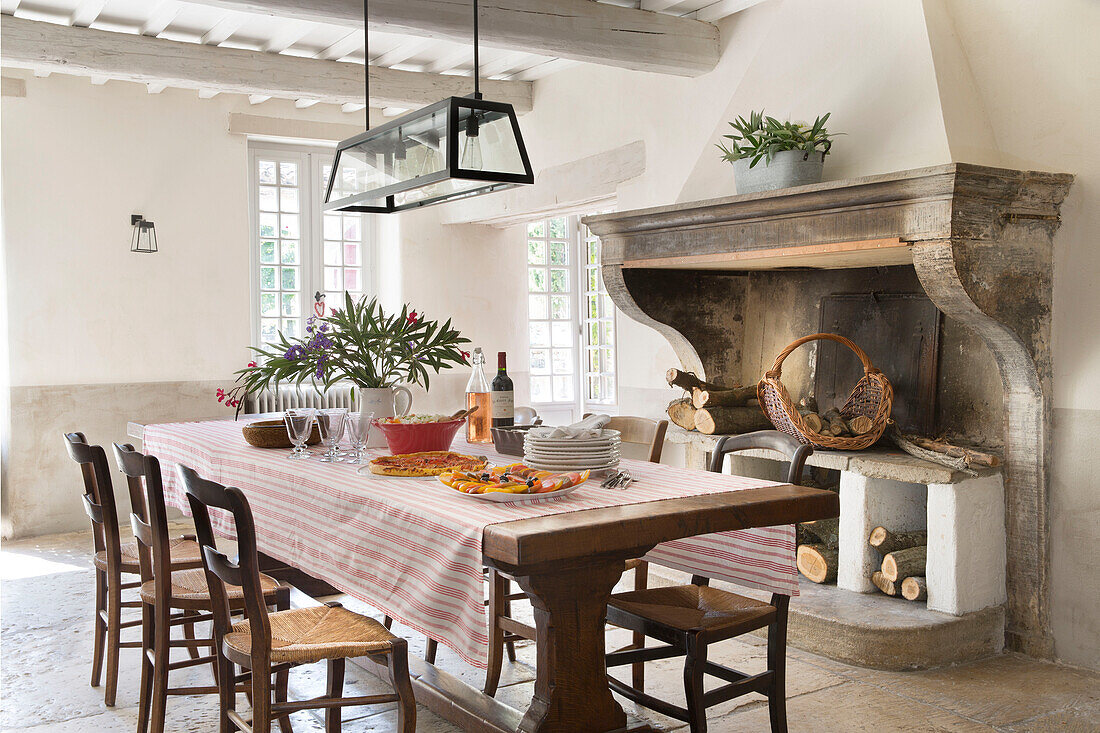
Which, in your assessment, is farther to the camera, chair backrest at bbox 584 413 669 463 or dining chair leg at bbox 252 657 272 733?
chair backrest at bbox 584 413 669 463

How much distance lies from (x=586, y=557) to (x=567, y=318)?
5.89 metres

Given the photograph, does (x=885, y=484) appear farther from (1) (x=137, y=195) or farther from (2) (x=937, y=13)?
(1) (x=137, y=195)

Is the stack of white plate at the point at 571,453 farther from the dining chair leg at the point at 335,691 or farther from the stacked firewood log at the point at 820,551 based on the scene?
the stacked firewood log at the point at 820,551

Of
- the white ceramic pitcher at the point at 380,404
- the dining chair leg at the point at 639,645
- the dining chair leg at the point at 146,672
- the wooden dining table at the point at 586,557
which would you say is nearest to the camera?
the wooden dining table at the point at 586,557

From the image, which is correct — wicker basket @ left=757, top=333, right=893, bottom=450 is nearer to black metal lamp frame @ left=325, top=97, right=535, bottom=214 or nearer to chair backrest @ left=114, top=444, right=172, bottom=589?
black metal lamp frame @ left=325, top=97, right=535, bottom=214

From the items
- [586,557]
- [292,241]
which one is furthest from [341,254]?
[586,557]

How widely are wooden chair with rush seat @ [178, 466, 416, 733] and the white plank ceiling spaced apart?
3321 mm

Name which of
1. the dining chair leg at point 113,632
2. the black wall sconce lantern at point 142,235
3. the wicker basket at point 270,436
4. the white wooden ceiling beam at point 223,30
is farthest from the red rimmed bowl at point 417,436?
the black wall sconce lantern at point 142,235

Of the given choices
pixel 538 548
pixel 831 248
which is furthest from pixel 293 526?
pixel 831 248

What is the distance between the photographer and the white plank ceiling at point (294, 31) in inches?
187

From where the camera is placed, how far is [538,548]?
191 centimetres

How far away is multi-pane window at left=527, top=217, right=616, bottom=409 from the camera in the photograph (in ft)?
25.2

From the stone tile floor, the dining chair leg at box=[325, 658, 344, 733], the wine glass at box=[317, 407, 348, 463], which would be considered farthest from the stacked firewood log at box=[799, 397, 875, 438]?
the dining chair leg at box=[325, 658, 344, 733]

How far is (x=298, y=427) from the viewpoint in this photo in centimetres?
295
